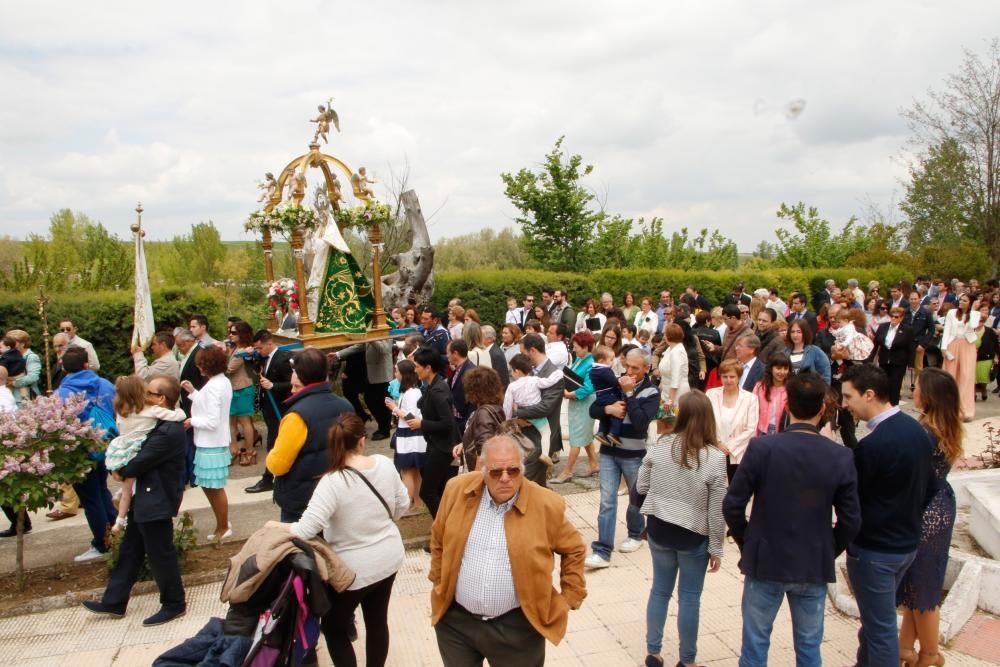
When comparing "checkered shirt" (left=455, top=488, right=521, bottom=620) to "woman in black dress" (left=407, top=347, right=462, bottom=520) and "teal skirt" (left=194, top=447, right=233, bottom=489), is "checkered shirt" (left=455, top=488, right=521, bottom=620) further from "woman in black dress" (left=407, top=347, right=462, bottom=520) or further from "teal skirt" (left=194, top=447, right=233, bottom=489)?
"teal skirt" (left=194, top=447, right=233, bottom=489)

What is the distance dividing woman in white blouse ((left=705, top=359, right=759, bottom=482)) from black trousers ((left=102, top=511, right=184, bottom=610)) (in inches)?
157

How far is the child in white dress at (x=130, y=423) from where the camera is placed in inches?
196

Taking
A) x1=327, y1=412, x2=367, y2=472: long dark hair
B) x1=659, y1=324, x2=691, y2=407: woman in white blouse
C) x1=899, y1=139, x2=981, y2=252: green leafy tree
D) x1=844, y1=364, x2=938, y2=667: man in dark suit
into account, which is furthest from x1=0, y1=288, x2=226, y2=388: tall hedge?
x1=899, y1=139, x2=981, y2=252: green leafy tree

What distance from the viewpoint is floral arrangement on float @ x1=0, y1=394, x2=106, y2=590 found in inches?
197

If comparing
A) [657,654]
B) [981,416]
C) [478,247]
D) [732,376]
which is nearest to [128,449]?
[657,654]

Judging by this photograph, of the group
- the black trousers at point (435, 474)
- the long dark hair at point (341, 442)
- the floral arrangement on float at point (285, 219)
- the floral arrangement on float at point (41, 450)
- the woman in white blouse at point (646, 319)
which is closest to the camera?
the long dark hair at point (341, 442)

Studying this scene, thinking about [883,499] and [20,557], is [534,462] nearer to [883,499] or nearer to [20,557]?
[883,499]

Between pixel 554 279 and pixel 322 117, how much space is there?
887cm

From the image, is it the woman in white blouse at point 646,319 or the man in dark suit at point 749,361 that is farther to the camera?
the woman in white blouse at point 646,319

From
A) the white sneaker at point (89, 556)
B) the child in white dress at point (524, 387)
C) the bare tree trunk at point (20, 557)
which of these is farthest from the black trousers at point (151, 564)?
the child in white dress at point (524, 387)

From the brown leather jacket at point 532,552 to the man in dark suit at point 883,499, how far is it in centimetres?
105

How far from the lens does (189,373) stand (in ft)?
25.4

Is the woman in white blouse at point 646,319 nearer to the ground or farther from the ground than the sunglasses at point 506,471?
farther from the ground

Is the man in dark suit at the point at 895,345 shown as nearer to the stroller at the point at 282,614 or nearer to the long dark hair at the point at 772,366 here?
the long dark hair at the point at 772,366
